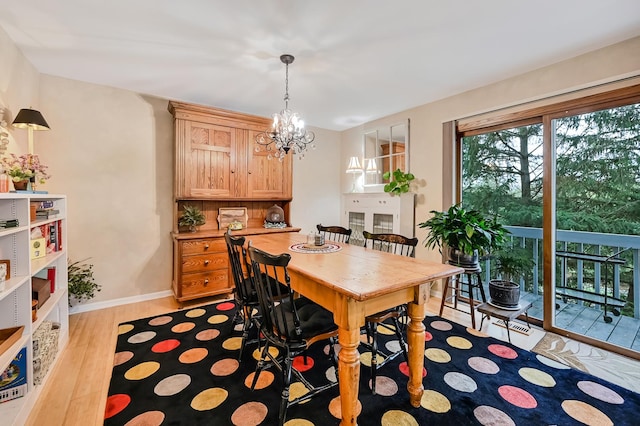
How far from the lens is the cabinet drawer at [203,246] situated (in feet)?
10.6

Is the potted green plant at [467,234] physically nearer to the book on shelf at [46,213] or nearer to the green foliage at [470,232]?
the green foliage at [470,232]

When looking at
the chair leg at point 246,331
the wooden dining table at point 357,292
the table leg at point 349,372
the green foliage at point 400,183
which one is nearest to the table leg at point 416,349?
the wooden dining table at point 357,292

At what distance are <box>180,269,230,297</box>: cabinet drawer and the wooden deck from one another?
10.9 ft

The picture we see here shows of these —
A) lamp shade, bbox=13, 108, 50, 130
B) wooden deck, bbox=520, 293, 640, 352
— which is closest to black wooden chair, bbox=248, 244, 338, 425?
lamp shade, bbox=13, 108, 50, 130

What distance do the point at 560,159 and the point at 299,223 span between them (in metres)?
3.35

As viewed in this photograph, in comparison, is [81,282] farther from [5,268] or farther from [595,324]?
[595,324]

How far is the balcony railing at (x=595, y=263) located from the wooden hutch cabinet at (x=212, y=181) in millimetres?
2889

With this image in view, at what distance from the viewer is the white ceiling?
1.91 meters

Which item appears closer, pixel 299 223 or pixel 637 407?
pixel 637 407

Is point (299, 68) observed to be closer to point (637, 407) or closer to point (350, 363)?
point (350, 363)

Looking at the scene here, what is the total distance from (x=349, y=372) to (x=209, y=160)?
9.70ft

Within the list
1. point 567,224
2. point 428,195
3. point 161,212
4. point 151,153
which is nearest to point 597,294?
point 567,224

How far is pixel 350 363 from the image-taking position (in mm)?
1421

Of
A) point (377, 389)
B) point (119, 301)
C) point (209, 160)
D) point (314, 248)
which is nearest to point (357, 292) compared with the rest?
point (377, 389)
